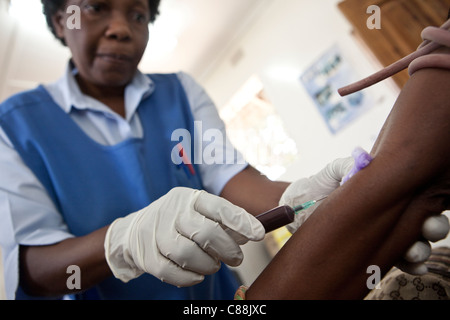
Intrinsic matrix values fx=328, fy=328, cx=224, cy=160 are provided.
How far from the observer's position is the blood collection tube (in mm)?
501

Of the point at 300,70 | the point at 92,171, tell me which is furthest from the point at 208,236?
the point at 300,70

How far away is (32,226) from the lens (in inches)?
26.0

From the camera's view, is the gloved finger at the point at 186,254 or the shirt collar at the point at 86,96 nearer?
the gloved finger at the point at 186,254

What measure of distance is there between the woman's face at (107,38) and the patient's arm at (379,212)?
0.63 m

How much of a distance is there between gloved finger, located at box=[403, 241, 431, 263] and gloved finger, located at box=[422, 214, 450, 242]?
0.05 ft

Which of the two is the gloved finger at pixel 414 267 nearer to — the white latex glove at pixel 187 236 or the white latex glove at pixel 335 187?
the white latex glove at pixel 335 187

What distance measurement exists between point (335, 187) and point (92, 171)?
0.54 metres

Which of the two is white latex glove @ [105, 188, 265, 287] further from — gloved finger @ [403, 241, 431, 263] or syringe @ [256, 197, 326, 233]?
gloved finger @ [403, 241, 431, 263]

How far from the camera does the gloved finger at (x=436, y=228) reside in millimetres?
496

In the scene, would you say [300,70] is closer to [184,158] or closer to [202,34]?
[184,158]

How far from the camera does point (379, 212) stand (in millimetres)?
516

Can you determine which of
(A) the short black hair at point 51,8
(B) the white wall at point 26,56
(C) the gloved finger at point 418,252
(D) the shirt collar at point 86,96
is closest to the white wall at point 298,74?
(C) the gloved finger at point 418,252
